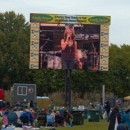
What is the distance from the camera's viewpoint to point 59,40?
42625 millimetres

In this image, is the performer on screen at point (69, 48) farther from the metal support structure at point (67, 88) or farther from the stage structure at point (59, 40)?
the metal support structure at point (67, 88)

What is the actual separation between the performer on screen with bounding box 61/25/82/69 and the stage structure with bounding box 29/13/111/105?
24 centimetres

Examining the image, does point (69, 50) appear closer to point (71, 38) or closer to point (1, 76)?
point (71, 38)

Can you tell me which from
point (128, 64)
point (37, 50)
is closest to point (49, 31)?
point (37, 50)

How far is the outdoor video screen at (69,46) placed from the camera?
42625 millimetres

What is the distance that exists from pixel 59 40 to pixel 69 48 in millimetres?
985

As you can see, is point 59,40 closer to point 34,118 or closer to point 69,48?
point 69,48

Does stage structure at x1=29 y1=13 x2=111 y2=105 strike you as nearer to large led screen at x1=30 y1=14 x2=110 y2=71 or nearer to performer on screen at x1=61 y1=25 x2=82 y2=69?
large led screen at x1=30 y1=14 x2=110 y2=71

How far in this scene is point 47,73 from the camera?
242 feet

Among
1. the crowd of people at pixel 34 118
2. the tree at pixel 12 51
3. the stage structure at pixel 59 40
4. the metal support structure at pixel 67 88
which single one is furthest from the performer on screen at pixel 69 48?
the tree at pixel 12 51

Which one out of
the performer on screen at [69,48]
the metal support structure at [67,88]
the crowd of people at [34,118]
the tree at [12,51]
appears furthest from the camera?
the tree at [12,51]

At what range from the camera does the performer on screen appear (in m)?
42.6

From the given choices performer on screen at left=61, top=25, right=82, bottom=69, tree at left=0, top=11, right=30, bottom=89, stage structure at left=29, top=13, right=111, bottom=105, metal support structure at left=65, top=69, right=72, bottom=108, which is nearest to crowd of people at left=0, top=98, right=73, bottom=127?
stage structure at left=29, top=13, right=111, bottom=105

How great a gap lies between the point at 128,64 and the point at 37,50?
1730 inches
